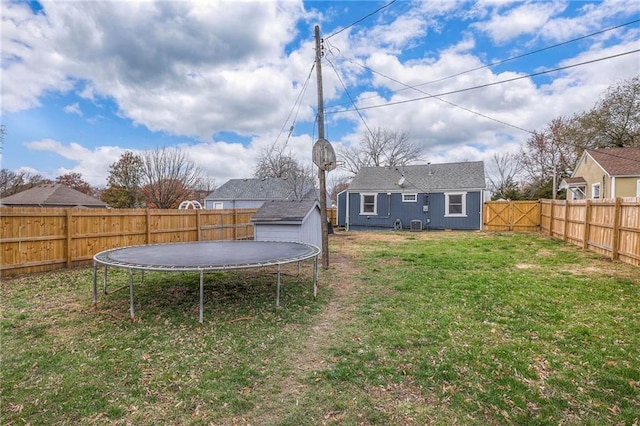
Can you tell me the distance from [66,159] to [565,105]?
3049 centimetres

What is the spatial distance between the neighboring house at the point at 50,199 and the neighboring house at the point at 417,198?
18.4 meters

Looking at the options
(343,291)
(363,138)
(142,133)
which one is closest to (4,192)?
(142,133)

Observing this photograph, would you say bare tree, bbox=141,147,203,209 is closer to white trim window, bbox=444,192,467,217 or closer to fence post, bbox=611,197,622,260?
white trim window, bbox=444,192,467,217

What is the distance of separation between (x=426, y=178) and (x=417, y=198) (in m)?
1.42

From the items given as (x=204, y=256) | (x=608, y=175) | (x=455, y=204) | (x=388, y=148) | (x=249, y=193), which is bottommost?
(x=204, y=256)

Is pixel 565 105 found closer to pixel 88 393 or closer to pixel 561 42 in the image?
pixel 561 42

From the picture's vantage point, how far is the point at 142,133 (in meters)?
19.4

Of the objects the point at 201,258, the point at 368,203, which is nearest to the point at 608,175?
the point at 368,203

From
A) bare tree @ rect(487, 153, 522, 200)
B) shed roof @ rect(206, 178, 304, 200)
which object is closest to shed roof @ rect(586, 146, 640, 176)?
bare tree @ rect(487, 153, 522, 200)

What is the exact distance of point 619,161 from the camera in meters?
16.2

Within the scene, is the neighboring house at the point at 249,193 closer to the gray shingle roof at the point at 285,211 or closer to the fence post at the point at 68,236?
the gray shingle roof at the point at 285,211

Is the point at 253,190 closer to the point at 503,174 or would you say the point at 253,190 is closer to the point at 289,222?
the point at 289,222

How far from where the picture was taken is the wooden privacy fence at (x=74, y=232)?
22.2 ft

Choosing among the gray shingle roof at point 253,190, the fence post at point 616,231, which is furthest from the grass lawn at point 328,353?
the gray shingle roof at point 253,190
